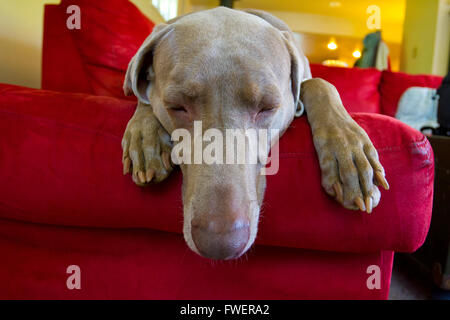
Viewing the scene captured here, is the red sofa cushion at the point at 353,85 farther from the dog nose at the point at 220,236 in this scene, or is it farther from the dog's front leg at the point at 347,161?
the dog nose at the point at 220,236

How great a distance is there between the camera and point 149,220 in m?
1.02

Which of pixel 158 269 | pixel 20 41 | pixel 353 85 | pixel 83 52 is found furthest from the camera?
pixel 353 85

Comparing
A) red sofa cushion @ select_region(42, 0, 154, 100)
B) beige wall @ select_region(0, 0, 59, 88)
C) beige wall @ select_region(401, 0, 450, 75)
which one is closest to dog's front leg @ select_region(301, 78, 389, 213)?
red sofa cushion @ select_region(42, 0, 154, 100)

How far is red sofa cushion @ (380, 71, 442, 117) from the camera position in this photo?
3.31 metres

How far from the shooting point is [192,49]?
100 cm

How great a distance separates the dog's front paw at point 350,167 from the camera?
0.87 m

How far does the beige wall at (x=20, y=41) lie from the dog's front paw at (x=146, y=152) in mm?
1304

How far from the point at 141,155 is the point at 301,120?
1.71ft

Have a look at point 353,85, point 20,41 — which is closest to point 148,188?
point 20,41

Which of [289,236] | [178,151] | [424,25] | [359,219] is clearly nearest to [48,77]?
[178,151]

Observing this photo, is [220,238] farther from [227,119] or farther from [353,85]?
[353,85]

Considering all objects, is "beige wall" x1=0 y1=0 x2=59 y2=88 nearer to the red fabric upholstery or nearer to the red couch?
the red couch

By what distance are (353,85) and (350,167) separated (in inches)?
100

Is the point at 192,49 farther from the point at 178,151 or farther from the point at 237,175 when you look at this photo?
the point at 237,175
